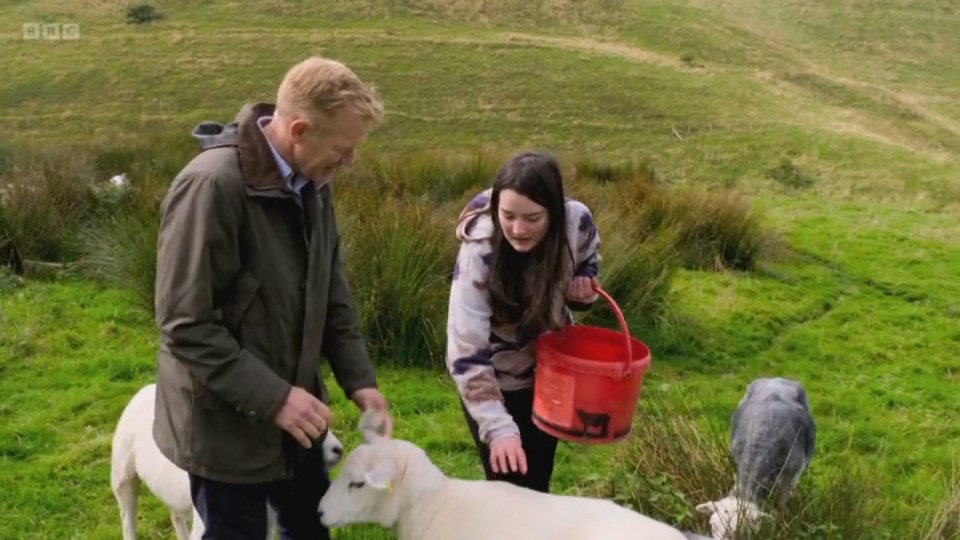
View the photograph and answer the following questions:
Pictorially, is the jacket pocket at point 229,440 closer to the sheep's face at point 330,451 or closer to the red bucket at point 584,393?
the sheep's face at point 330,451

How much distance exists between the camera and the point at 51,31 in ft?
122

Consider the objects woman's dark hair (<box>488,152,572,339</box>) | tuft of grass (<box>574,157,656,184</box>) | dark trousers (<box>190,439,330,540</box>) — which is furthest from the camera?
tuft of grass (<box>574,157,656,184</box>)

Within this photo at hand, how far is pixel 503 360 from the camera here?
3270 millimetres

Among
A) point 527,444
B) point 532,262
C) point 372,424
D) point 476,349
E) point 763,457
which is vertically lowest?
point 527,444

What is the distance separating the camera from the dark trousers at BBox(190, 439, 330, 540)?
103 inches

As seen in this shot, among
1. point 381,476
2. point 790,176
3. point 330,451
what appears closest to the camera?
point 381,476

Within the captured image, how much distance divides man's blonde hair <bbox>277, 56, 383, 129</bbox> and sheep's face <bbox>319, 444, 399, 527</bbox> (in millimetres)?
1204

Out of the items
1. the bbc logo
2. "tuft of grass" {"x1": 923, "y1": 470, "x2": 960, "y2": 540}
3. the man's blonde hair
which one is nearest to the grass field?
"tuft of grass" {"x1": 923, "y1": 470, "x2": 960, "y2": 540}

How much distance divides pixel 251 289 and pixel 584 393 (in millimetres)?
1201

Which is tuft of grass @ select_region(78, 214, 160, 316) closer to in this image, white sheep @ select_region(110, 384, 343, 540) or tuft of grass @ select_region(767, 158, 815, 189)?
white sheep @ select_region(110, 384, 343, 540)

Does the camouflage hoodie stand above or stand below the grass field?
above

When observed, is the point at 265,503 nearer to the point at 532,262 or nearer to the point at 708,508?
the point at 532,262

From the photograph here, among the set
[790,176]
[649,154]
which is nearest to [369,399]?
[790,176]

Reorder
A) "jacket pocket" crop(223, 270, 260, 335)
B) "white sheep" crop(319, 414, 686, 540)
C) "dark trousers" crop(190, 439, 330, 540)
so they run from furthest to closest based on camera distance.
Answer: "white sheep" crop(319, 414, 686, 540) < "dark trousers" crop(190, 439, 330, 540) < "jacket pocket" crop(223, 270, 260, 335)
